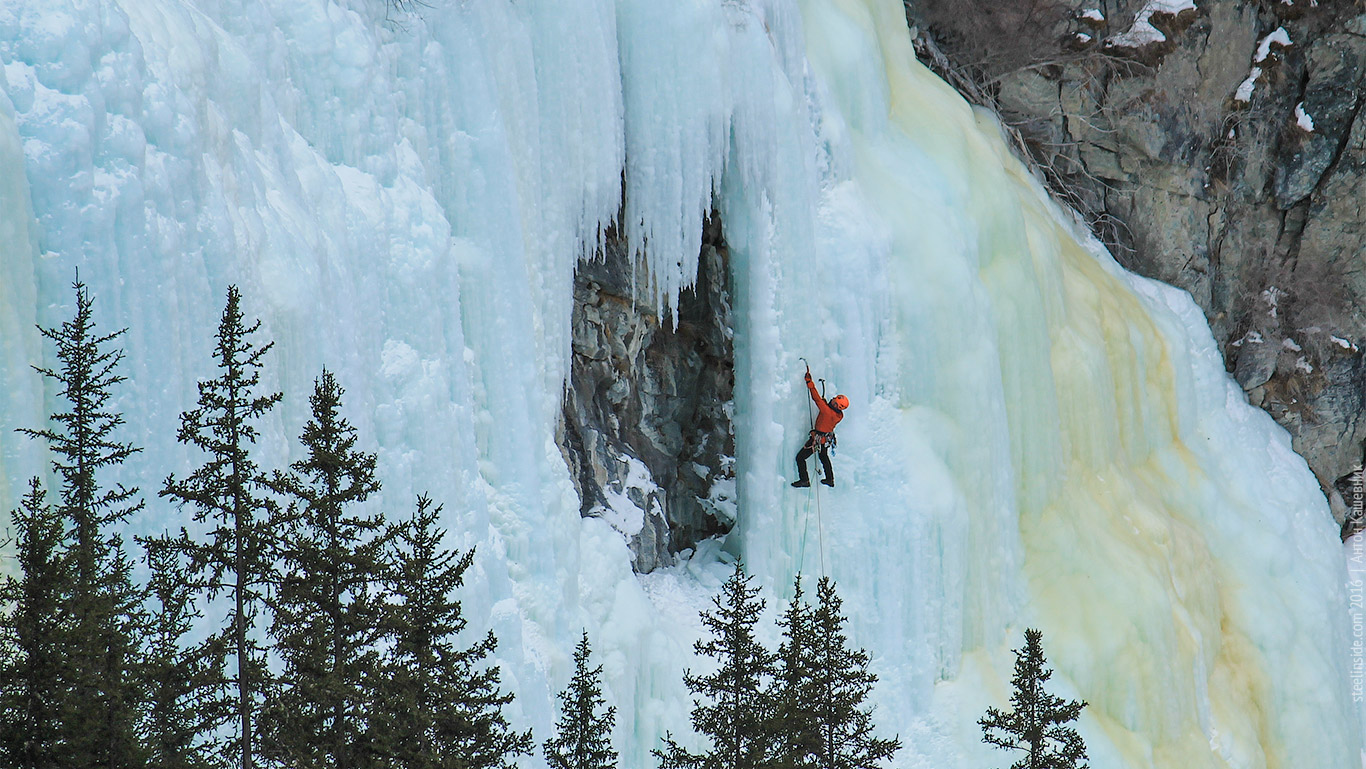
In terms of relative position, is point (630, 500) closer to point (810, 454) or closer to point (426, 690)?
point (810, 454)

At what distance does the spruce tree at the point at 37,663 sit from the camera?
217 inches

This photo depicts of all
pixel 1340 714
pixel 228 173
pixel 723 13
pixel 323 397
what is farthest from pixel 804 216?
pixel 1340 714

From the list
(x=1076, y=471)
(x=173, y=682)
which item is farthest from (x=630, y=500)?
(x=173, y=682)

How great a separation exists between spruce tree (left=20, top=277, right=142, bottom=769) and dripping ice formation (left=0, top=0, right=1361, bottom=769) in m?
0.18

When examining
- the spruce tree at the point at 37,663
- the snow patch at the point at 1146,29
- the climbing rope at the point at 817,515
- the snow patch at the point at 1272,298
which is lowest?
the spruce tree at the point at 37,663

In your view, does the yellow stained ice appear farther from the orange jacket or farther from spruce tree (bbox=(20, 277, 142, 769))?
spruce tree (bbox=(20, 277, 142, 769))

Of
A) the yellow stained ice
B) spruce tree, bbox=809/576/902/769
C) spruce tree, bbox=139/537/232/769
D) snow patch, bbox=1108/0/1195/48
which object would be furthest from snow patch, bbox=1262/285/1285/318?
spruce tree, bbox=139/537/232/769

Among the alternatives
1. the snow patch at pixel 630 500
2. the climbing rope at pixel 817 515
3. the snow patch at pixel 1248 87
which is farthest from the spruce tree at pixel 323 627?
the snow patch at pixel 1248 87

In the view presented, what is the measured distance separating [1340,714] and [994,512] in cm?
618

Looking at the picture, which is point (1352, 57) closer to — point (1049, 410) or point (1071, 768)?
point (1049, 410)

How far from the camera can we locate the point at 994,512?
13281 millimetres

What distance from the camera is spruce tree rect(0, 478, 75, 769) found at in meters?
5.52

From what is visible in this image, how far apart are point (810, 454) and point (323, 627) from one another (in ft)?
22.1

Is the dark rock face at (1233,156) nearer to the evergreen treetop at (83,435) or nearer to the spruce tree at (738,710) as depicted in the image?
the spruce tree at (738,710)
